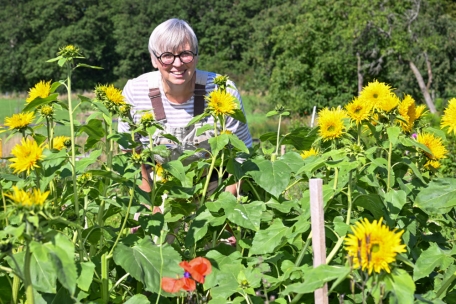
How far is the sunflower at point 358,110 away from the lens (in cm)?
199

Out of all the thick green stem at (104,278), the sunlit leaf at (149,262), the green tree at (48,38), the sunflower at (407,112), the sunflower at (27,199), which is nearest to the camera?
the sunflower at (27,199)

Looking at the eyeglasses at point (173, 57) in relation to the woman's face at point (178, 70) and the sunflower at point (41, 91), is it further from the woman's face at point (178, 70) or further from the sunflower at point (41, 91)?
the sunflower at point (41, 91)

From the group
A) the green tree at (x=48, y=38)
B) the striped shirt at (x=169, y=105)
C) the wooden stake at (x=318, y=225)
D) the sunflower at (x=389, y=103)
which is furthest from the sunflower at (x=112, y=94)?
the green tree at (x=48, y=38)

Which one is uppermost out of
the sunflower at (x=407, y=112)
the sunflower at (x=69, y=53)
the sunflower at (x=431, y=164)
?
the sunflower at (x=69, y=53)

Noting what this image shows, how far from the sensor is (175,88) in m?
2.94

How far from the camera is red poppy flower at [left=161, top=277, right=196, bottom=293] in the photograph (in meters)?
1.61

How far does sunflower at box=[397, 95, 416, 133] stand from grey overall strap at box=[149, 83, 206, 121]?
106 centimetres

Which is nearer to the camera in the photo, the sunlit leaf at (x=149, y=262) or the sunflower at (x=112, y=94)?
the sunlit leaf at (x=149, y=262)

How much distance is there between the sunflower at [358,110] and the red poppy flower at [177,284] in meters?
0.76

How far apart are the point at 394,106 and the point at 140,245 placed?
2.97 feet

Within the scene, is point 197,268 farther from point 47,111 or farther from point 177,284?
point 47,111

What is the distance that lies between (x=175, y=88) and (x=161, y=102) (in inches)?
3.9

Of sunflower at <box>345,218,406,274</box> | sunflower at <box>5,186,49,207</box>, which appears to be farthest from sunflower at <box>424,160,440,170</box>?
sunflower at <box>5,186,49,207</box>

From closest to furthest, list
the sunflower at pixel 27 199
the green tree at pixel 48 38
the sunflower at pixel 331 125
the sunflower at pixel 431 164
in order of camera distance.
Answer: the sunflower at pixel 27 199, the sunflower at pixel 331 125, the sunflower at pixel 431 164, the green tree at pixel 48 38
